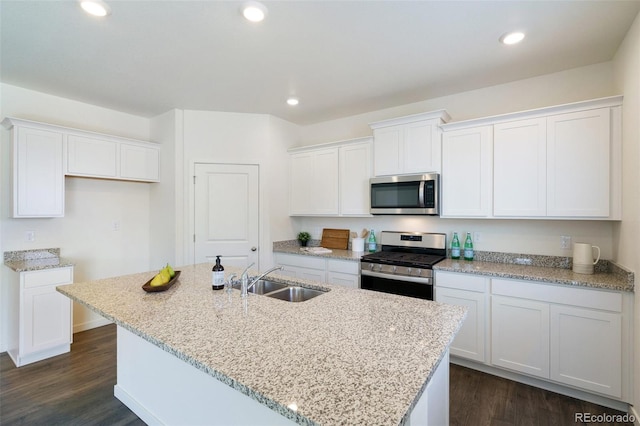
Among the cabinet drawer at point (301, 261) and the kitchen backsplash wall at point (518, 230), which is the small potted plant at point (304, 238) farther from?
the kitchen backsplash wall at point (518, 230)

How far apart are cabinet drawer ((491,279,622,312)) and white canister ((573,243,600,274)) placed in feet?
1.06

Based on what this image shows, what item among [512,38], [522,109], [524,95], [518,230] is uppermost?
Answer: [512,38]

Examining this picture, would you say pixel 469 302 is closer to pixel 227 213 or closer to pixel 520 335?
pixel 520 335

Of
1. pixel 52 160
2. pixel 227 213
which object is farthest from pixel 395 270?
pixel 52 160

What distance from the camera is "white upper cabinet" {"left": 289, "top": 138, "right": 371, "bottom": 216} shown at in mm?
3539

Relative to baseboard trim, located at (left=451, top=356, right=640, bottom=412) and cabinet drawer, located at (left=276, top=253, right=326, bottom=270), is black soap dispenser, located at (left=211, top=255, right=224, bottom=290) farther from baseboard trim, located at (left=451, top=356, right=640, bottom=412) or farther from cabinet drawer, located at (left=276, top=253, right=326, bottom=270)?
baseboard trim, located at (left=451, top=356, right=640, bottom=412)

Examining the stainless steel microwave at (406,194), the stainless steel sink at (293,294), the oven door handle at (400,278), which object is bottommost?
the oven door handle at (400,278)

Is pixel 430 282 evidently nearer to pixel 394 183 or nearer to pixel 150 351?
pixel 394 183

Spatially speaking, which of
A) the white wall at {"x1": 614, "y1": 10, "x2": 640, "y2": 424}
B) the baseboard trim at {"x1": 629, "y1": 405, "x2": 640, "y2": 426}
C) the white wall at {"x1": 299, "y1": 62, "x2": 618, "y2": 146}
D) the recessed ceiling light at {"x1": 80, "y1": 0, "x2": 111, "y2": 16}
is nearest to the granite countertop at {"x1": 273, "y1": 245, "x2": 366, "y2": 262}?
the white wall at {"x1": 299, "y1": 62, "x2": 618, "y2": 146}

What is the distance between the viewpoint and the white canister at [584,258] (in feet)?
7.79

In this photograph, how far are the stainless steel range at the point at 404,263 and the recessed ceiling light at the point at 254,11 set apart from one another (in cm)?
230

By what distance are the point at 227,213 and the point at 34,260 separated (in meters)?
1.98

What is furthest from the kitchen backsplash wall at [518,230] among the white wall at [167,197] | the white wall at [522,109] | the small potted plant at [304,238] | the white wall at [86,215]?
the white wall at [86,215]

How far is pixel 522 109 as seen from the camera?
2.84m
